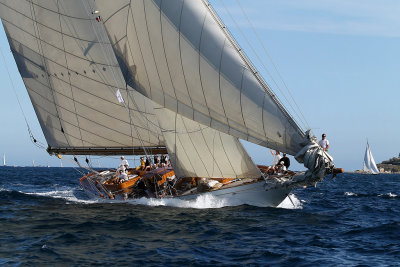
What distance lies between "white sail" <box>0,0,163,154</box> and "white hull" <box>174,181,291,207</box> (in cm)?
525

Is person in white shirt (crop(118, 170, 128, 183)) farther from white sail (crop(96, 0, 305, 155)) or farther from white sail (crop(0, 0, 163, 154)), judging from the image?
white sail (crop(96, 0, 305, 155))

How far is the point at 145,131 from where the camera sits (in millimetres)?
26344

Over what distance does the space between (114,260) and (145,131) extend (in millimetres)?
13908

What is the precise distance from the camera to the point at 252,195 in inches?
861

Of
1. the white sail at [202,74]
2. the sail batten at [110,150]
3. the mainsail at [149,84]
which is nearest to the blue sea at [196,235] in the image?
the mainsail at [149,84]

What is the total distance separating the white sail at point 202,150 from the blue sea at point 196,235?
154 cm

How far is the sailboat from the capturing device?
17109mm

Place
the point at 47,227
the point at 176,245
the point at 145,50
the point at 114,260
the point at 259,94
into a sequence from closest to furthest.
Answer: the point at 114,260 < the point at 176,245 < the point at 259,94 < the point at 47,227 < the point at 145,50

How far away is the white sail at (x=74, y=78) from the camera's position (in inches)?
960

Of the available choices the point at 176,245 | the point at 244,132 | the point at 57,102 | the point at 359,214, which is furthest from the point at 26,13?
the point at 359,214

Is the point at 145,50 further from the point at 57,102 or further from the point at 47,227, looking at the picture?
the point at 57,102

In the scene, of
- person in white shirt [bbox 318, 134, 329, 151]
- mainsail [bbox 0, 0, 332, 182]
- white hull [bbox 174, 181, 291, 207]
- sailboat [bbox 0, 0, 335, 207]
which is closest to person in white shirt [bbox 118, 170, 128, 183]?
sailboat [bbox 0, 0, 335, 207]

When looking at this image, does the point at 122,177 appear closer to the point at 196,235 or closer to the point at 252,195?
the point at 252,195

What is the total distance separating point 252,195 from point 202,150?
9.45 ft
